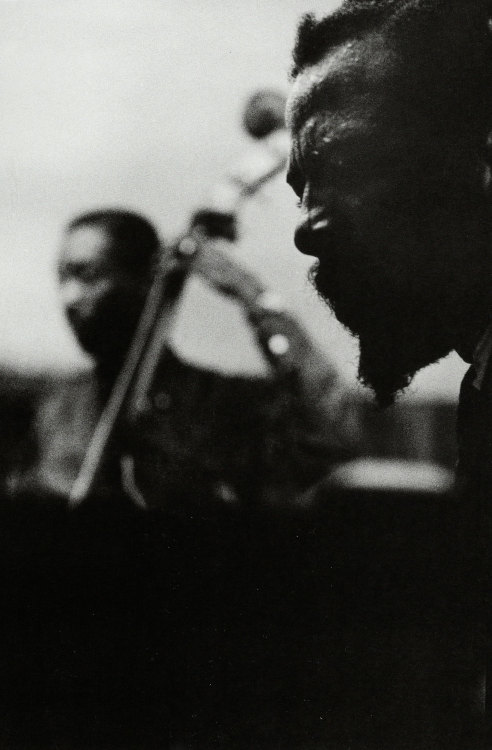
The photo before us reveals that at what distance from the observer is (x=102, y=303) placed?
5.96 ft

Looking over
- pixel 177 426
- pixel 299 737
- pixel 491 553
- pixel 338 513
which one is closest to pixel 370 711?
pixel 299 737

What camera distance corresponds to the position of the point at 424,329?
1009 millimetres

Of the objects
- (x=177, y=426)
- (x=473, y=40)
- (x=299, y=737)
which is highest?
(x=473, y=40)

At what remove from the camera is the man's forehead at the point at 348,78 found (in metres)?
0.95

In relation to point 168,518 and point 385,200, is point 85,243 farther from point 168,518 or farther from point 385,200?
point 385,200

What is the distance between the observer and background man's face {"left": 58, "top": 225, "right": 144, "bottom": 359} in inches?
71.6

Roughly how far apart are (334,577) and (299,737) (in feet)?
0.87

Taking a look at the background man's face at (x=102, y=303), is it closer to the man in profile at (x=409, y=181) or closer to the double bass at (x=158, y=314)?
the double bass at (x=158, y=314)

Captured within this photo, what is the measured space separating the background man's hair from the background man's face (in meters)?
0.02

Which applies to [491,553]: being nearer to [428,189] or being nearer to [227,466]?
[428,189]

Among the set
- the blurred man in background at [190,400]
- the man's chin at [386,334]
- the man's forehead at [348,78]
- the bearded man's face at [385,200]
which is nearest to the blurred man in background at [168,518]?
the blurred man in background at [190,400]

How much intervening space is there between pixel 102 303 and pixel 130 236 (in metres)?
0.17

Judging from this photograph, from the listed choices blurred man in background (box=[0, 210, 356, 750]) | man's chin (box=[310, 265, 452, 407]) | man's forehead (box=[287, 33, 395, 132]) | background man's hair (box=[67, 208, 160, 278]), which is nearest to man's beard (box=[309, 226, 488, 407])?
man's chin (box=[310, 265, 452, 407])

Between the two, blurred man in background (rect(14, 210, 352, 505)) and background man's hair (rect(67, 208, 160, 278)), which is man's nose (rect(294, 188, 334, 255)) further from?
background man's hair (rect(67, 208, 160, 278))
